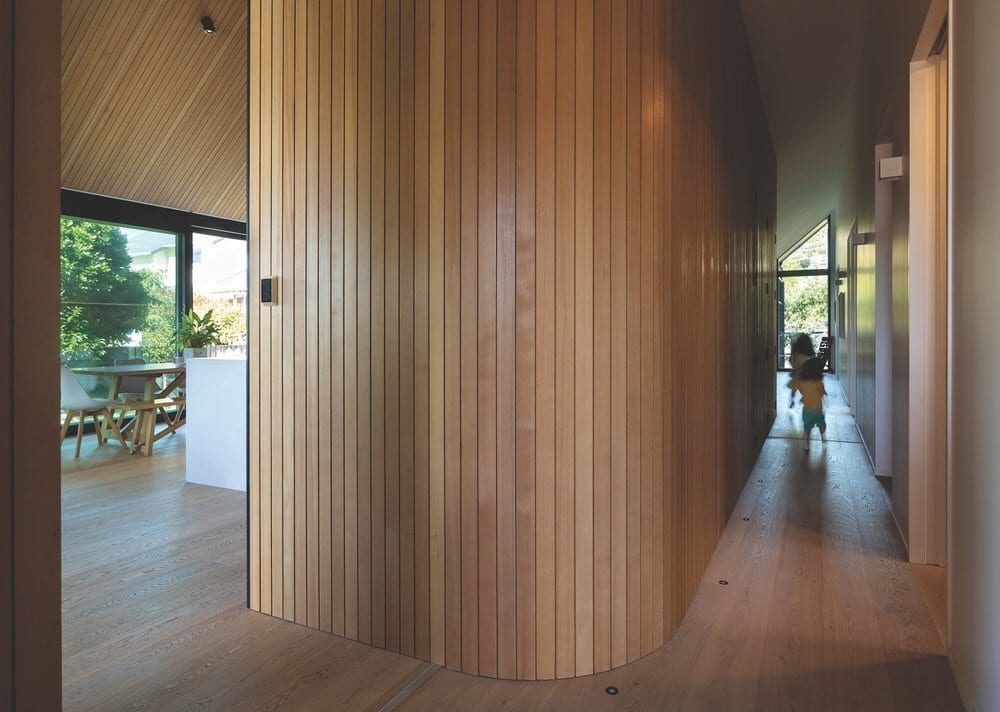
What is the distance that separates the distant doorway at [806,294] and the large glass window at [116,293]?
39.5ft

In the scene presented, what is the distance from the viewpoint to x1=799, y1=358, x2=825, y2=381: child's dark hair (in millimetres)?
5270

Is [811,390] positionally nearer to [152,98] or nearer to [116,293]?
[152,98]

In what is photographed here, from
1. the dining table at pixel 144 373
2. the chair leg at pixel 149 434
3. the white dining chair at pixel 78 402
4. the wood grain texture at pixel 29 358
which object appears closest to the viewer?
the wood grain texture at pixel 29 358

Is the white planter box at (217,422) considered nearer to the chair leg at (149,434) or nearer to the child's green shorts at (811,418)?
the chair leg at (149,434)

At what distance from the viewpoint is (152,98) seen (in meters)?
6.85

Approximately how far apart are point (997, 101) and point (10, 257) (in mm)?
1984

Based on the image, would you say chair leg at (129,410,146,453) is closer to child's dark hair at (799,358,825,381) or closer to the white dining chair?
the white dining chair

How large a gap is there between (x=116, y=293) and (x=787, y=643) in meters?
7.77

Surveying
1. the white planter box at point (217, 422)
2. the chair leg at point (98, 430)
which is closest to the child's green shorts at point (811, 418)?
the white planter box at point (217, 422)

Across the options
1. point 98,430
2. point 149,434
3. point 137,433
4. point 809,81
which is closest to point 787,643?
point 809,81

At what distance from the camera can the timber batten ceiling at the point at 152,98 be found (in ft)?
19.7

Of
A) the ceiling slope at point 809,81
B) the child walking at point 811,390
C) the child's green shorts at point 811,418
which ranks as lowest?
the child's green shorts at point 811,418

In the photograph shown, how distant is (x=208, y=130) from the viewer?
25.1 ft

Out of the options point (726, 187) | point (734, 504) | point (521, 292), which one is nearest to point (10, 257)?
point (521, 292)
